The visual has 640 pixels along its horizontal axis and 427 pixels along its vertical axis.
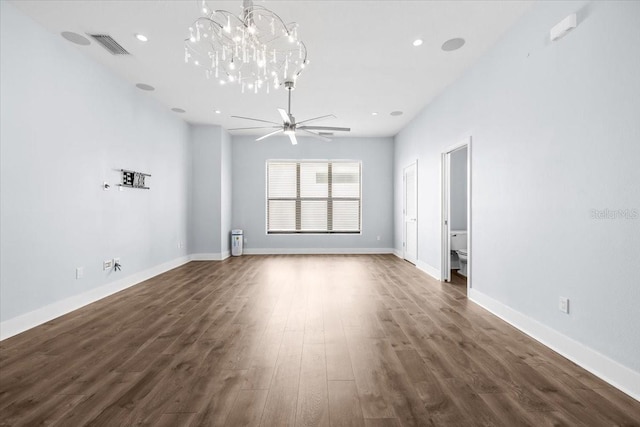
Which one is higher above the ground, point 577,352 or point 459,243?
point 459,243

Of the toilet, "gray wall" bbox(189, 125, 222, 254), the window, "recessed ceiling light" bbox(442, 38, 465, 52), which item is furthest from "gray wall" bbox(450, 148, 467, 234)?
"gray wall" bbox(189, 125, 222, 254)

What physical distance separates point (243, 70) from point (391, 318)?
149 inches

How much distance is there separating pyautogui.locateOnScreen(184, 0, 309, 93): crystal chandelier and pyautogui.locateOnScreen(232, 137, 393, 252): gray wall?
140 inches

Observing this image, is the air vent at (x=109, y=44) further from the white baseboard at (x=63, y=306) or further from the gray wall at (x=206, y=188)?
the gray wall at (x=206, y=188)

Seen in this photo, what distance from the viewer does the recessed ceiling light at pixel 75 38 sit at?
3432 millimetres

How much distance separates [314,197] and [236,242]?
7.84 feet

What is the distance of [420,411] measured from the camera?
67.8 inches

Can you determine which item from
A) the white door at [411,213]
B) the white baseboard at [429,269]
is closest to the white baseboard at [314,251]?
the white door at [411,213]

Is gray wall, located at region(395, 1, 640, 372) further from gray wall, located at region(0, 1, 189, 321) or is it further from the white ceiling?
gray wall, located at region(0, 1, 189, 321)

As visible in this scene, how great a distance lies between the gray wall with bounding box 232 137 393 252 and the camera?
813 cm

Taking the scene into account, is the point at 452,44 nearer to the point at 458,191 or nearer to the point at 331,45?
the point at 331,45

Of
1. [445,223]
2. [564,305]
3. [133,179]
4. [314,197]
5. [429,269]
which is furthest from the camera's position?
[314,197]

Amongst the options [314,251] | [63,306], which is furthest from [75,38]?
[314,251]

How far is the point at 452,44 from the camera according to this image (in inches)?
141
